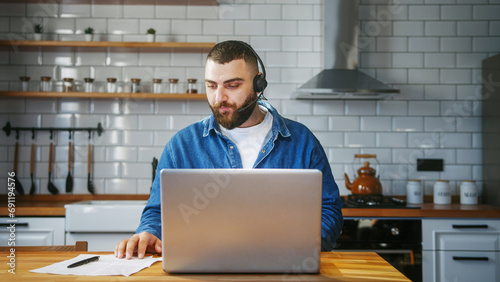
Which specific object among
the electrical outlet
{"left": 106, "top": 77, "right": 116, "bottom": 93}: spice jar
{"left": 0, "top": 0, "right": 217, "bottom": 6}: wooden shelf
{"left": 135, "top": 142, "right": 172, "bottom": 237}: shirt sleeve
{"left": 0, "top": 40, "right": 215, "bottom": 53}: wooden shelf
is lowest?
{"left": 135, "top": 142, "right": 172, "bottom": 237}: shirt sleeve

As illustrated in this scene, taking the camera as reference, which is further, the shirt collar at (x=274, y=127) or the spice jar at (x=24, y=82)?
the spice jar at (x=24, y=82)

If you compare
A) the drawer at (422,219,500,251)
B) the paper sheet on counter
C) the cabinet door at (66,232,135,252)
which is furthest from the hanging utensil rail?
the drawer at (422,219,500,251)

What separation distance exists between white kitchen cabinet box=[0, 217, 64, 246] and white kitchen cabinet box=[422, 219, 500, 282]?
222 cm

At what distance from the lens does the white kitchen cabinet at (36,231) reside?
2896mm

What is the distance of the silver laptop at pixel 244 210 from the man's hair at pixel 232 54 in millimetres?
749

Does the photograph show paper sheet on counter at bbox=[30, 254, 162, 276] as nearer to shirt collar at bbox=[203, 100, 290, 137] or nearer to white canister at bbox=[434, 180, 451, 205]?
shirt collar at bbox=[203, 100, 290, 137]

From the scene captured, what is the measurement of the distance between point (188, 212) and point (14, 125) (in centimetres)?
286

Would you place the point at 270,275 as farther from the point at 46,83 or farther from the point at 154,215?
the point at 46,83

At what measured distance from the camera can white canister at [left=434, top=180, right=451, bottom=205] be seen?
3.30m

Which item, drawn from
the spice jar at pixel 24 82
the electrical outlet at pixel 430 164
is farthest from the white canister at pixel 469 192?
the spice jar at pixel 24 82

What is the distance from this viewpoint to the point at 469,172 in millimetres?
3518

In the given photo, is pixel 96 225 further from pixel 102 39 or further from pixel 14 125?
pixel 102 39

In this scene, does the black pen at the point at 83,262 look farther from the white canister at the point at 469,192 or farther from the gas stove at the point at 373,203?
the white canister at the point at 469,192

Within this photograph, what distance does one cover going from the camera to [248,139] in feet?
6.49
